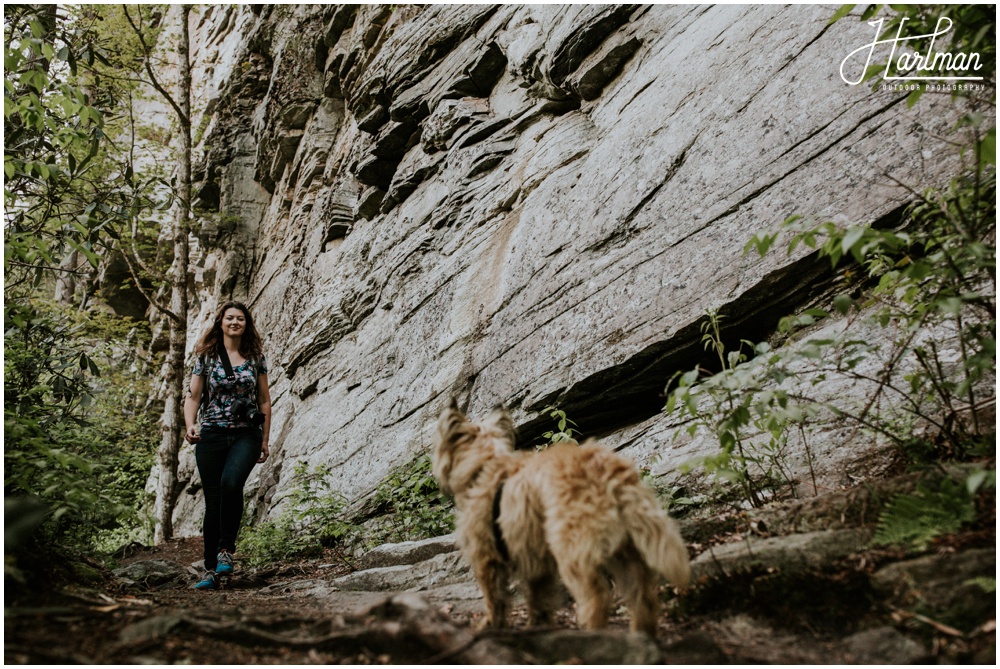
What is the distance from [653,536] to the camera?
3.03 metres

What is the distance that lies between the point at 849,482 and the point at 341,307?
417 inches

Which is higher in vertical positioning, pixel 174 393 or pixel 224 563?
pixel 174 393

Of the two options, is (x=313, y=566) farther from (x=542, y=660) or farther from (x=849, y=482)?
(x=849, y=482)

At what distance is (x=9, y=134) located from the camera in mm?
6352

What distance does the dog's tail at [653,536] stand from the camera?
9.75 feet

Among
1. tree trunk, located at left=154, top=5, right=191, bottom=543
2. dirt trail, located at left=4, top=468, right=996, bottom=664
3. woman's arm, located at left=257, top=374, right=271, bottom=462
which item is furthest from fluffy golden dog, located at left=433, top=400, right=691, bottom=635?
tree trunk, located at left=154, top=5, right=191, bottom=543

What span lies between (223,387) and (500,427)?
3831 mm

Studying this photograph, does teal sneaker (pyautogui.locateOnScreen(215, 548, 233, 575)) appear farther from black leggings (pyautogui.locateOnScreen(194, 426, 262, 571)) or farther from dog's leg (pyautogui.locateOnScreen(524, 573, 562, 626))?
dog's leg (pyautogui.locateOnScreen(524, 573, 562, 626))

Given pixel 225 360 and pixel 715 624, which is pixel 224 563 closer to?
pixel 225 360

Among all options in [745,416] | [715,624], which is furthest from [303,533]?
[745,416]

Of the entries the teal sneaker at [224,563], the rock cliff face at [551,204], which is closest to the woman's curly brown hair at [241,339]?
the teal sneaker at [224,563]

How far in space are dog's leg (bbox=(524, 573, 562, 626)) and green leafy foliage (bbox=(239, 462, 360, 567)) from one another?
16.9ft

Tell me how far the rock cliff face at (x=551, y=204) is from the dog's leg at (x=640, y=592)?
8.50ft

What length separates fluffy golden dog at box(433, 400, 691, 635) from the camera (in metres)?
3.07
